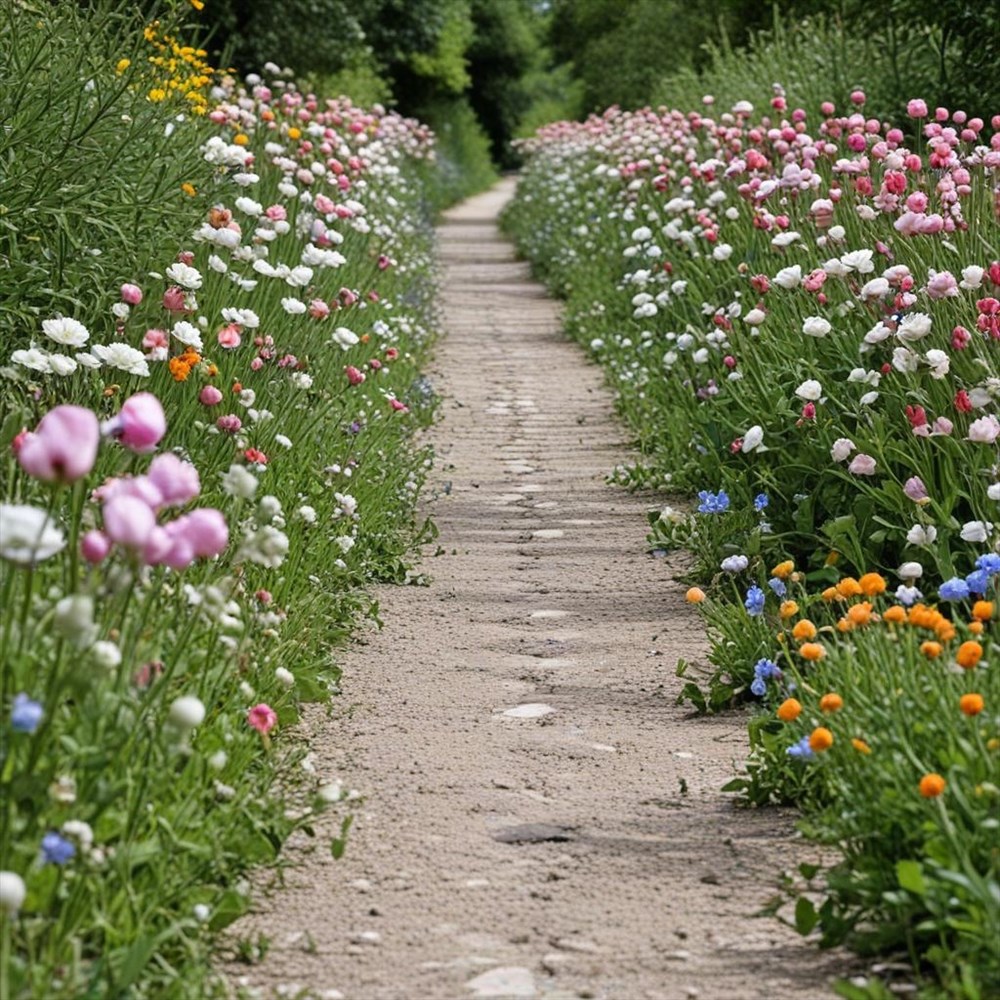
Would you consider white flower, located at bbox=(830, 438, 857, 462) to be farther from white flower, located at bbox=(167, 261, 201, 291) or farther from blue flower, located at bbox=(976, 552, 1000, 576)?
white flower, located at bbox=(167, 261, 201, 291)

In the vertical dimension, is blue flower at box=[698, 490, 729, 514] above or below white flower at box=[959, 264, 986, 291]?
below

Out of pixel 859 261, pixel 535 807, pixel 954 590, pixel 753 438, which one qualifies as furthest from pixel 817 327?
pixel 535 807

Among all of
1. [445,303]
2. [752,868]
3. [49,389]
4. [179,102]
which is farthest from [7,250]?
[445,303]

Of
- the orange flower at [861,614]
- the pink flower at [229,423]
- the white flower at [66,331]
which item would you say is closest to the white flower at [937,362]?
the orange flower at [861,614]

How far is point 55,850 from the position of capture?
2520 mm

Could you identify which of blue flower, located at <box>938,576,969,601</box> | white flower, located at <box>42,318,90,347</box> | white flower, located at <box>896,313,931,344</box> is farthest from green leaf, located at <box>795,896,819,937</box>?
white flower, located at <box>42,318,90,347</box>

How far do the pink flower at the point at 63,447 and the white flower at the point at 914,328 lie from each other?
3043mm

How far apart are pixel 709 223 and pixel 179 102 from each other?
8.41 feet

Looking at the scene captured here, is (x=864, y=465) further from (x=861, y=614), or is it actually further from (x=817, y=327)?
(x=861, y=614)

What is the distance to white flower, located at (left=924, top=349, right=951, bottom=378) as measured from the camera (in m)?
4.70

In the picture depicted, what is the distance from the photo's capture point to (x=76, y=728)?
2.94 meters

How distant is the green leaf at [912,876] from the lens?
2.80m

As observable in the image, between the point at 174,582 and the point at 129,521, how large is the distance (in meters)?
1.59

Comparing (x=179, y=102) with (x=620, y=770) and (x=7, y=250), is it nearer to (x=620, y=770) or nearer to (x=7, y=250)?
(x=7, y=250)
